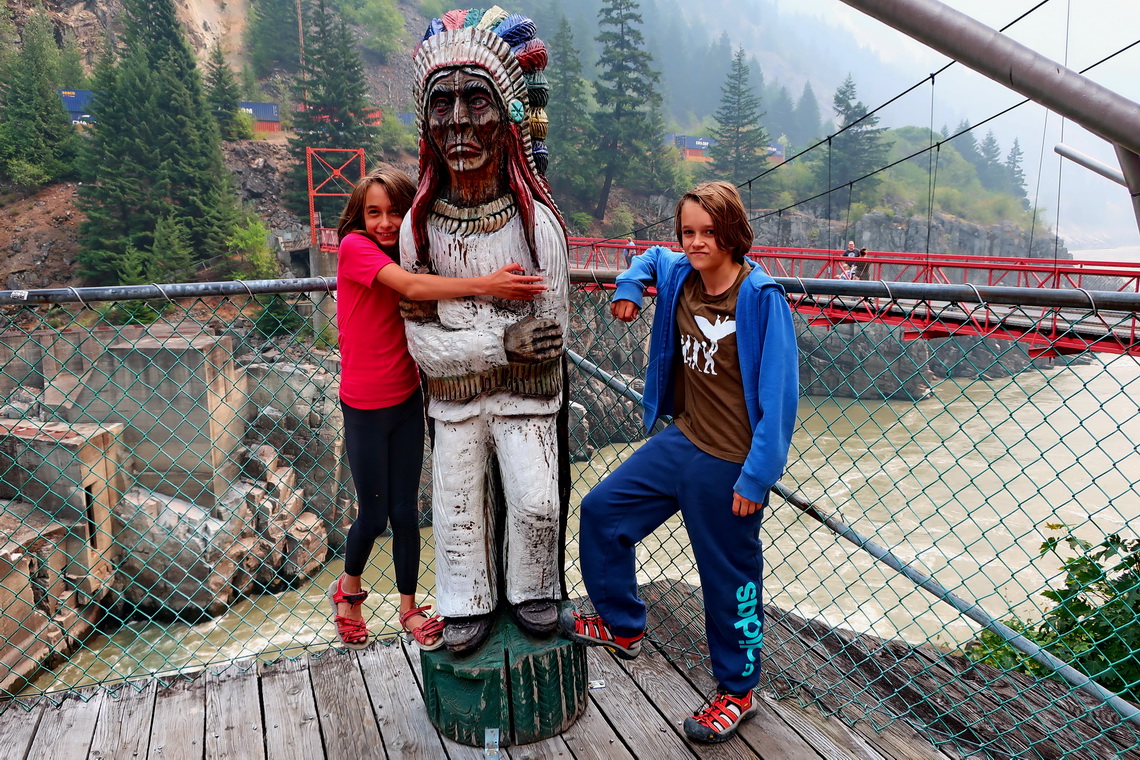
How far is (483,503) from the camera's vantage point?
2053mm

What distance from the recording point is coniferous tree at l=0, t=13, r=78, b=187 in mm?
20469

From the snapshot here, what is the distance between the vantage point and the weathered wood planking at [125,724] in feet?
6.63

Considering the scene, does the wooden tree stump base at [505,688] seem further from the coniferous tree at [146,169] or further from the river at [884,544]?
the coniferous tree at [146,169]

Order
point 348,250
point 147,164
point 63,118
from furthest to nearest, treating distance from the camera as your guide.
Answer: point 63,118, point 147,164, point 348,250

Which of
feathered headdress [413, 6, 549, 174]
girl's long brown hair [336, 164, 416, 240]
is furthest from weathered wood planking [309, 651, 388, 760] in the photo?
feathered headdress [413, 6, 549, 174]

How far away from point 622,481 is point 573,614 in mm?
421

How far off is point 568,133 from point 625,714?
29.7 m

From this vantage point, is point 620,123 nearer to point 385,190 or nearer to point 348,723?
point 385,190

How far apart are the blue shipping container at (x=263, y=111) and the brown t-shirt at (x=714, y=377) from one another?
102 feet

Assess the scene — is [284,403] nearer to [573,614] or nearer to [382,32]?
[573,614]

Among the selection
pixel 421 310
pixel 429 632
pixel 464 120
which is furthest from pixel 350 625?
pixel 464 120

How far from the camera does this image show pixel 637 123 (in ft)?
98.4

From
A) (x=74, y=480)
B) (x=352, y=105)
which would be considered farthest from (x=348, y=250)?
(x=352, y=105)

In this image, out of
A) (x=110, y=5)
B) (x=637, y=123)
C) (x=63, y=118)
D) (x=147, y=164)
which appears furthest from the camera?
(x=637, y=123)
